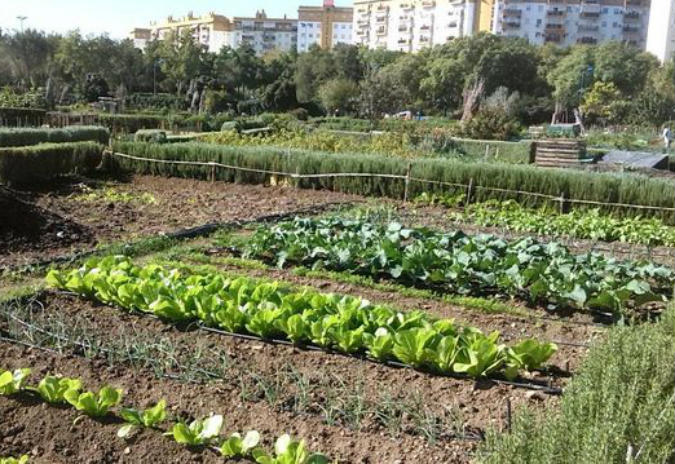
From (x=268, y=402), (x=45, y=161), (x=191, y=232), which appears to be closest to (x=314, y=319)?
(x=268, y=402)

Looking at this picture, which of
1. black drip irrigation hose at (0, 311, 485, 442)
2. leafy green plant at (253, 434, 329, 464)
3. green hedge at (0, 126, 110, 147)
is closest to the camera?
leafy green plant at (253, 434, 329, 464)

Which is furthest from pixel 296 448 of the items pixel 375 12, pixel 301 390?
pixel 375 12

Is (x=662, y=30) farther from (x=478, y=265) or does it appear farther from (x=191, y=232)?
(x=478, y=265)

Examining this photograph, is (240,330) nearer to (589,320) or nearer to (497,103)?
(589,320)

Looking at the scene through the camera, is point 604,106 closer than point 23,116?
No

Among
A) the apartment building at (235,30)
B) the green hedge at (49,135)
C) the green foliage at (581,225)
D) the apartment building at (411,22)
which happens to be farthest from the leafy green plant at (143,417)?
the apartment building at (235,30)

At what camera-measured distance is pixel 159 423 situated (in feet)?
11.8

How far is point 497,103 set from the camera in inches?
1220

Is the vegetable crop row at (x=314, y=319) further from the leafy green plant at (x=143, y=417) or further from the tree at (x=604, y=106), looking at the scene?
the tree at (x=604, y=106)

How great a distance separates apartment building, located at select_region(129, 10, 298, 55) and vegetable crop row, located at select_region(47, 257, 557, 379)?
116378 mm

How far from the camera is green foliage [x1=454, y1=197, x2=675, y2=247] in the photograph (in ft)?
31.4

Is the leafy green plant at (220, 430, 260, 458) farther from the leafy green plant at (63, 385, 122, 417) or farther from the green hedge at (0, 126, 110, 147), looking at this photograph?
the green hedge at (0, 126, 110, 147)

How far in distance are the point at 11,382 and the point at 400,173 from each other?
10293 millimetres

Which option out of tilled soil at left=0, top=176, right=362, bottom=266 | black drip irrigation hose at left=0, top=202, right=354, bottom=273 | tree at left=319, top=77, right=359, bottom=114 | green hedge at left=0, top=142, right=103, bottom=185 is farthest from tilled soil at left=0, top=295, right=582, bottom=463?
tree at left=319, top=77, right=359, bottom=114
